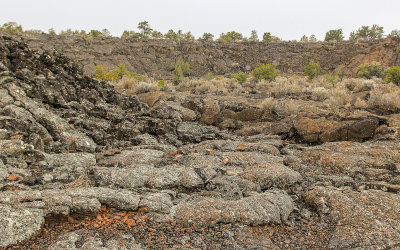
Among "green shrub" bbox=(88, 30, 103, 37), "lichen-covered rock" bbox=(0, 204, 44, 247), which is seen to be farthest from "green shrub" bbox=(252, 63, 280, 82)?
"green shrub" bbox=(88, 30, 103, 37)

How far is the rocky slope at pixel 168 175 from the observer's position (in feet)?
12.1

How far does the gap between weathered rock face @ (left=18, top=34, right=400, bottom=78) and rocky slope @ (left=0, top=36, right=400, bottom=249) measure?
2097 centimetres

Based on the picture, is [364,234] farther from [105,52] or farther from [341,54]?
[341,54]

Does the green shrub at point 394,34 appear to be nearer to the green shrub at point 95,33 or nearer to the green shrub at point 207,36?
the green shrub at point 207,36

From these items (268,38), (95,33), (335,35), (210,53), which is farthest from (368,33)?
(95,33)

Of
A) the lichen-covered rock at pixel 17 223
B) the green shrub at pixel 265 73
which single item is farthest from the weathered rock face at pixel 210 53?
the lichen-covered rock at pixel 17 223

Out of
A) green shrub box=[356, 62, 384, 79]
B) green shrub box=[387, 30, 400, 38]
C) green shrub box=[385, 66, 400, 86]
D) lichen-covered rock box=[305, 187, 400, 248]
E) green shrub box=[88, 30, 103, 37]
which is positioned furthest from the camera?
green shrub box=[88, 30, 103, 37]

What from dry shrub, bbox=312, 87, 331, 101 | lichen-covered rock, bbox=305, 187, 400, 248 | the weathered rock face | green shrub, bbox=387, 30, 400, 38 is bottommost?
lichen-covered rock, bbox=305, 187, 400, 248

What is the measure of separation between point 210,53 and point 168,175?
30.7 m

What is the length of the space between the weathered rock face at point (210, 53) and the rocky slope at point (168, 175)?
2097 cm

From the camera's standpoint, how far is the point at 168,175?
536 cm

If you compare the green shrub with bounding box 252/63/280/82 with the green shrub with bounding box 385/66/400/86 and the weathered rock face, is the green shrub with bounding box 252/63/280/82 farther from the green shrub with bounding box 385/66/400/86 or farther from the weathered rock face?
the weathered rock face

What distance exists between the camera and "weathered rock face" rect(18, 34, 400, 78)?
29391 millimetres

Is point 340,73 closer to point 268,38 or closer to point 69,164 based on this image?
point 268,38
